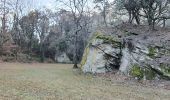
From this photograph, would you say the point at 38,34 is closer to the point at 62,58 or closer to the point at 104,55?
the point at 62,58

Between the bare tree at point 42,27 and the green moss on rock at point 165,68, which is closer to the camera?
the green moss on rock at point 165,68

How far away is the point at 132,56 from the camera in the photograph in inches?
719

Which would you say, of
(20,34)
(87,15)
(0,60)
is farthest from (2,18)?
(87,15)

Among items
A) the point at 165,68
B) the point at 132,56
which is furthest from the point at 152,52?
the point at 165,68

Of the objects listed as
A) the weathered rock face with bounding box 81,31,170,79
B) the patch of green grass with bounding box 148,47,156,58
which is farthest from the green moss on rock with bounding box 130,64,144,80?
the patch of green grass with bounding box 148,47,156,58

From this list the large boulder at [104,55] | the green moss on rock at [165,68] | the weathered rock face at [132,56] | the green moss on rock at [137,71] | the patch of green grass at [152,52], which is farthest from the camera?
the large boulder at [104,55]

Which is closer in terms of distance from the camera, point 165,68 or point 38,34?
point 165,68

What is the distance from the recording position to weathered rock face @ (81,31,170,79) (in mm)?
16406

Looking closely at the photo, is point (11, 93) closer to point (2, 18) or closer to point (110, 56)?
point (110, 56)

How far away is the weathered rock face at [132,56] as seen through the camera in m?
16.4

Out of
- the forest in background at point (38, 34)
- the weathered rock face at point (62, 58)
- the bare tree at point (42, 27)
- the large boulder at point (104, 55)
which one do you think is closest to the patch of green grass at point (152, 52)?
the large boulder at point (104, 55)

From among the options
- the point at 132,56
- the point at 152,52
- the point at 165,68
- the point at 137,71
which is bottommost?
the point at 137,71

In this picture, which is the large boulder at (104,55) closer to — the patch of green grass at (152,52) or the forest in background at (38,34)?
the patch of green grass at (152,52)

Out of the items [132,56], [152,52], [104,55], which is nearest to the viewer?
[152,52]
